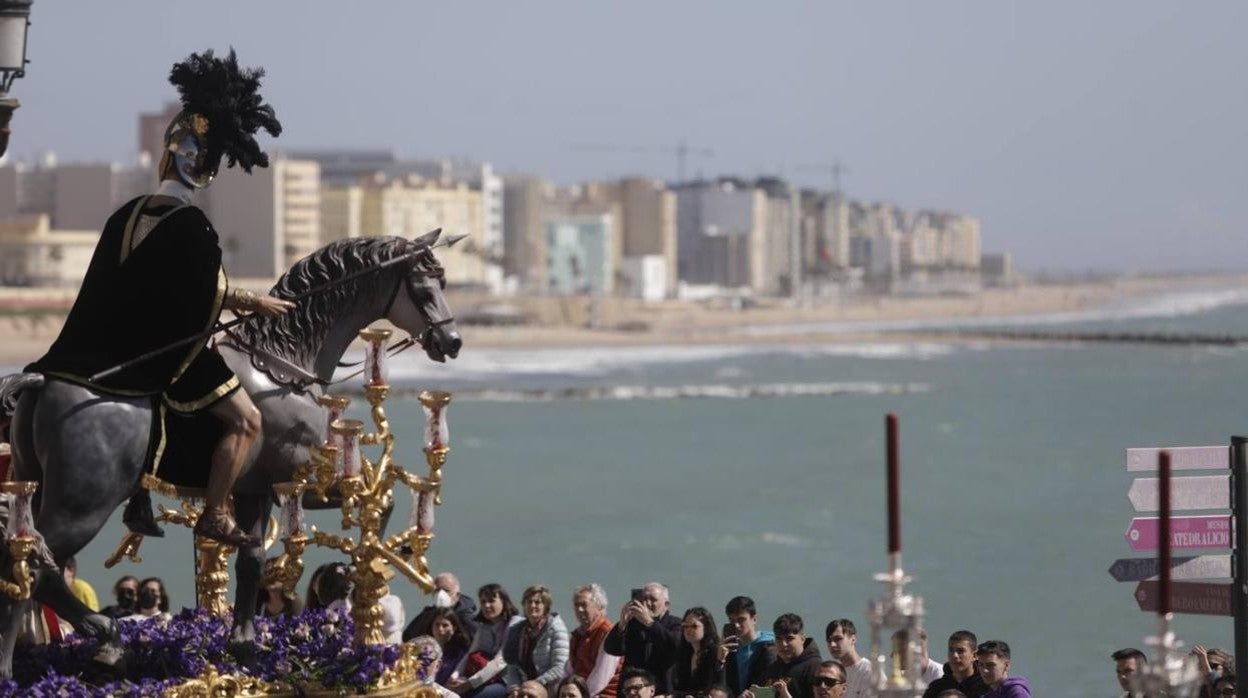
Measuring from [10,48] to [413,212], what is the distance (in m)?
170

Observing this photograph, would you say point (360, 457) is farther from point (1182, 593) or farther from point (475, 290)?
point (475, 290)

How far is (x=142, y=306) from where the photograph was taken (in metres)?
8.47

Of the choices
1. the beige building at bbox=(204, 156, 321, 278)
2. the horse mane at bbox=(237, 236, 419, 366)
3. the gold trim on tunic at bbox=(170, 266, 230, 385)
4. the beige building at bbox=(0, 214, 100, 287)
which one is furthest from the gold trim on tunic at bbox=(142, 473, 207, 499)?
the beige building at bbox=(204, 156, 321, 278)

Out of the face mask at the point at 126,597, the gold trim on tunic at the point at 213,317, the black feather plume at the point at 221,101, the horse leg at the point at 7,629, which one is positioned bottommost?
the face mask at the point at 126,597

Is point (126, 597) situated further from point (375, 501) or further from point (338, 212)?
point (338, 212)

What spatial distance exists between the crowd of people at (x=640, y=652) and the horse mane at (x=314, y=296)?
1.12 metres

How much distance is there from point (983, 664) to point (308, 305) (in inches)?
123

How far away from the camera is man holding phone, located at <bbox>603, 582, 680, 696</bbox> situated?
10.9 m

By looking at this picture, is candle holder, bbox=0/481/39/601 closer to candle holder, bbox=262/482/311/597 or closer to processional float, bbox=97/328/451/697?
processional float, bbox=97/328/451/697

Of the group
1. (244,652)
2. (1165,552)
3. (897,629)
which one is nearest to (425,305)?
(244,652)

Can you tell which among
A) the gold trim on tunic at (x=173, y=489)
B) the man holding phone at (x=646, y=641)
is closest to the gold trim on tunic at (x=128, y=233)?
the gold trim on tunic at (x=173, y=489)

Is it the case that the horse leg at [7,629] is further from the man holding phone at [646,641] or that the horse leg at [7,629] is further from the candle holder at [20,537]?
the man holding phone at [646,641]

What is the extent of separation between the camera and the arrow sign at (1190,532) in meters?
9.20

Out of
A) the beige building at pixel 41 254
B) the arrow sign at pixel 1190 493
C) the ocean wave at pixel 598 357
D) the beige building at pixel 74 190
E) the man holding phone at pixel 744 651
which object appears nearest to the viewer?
the arrow sign at pixel 1190 493
